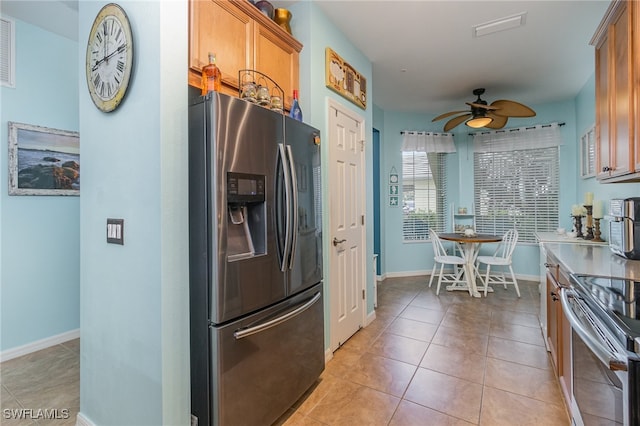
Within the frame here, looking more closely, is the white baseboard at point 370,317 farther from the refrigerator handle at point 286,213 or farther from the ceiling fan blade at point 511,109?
the ceiling fan blade at point 511,109

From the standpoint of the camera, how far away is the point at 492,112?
388cm

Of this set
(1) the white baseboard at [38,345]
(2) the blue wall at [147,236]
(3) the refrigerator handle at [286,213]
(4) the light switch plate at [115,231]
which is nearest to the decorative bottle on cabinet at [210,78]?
(2) the blue wall at [147,236]

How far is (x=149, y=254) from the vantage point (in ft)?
4.67

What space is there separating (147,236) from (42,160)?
2.21 metres

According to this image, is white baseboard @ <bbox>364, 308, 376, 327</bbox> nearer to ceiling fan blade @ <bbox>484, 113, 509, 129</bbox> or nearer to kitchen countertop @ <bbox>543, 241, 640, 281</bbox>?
kitchen countertop @ <bbox>543, 241, 640, 281</bbox>

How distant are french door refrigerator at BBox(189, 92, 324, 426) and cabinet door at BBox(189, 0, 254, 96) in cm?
39

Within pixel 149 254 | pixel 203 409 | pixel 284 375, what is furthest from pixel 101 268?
pixel 284 375

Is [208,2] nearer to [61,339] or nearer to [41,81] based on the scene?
[41,81]

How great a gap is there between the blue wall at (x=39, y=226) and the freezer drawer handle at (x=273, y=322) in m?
2.45

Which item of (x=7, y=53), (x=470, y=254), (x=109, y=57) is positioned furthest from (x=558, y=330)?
(x=7, y=53)

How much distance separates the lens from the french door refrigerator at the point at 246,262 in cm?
141

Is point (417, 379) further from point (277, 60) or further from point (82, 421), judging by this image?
point (277, 60)

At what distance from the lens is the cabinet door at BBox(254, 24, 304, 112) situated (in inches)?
82.6

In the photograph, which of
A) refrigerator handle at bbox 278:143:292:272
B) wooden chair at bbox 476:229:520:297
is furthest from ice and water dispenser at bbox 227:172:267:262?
wooden chair at bbox 476:229:520:297
